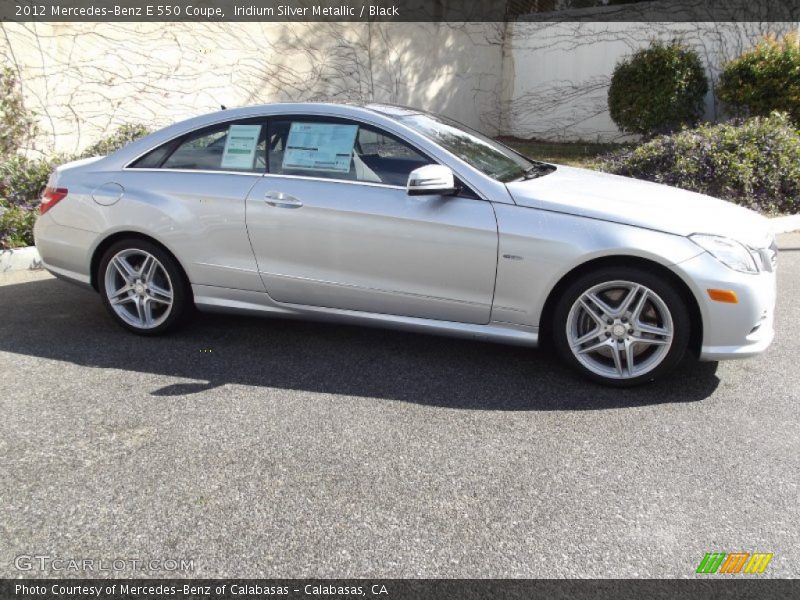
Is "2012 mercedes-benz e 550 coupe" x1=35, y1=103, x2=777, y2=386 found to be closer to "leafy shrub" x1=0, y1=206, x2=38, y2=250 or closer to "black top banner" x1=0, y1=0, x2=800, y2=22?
"leafy shrub" x1=0, y1=206, x2=38, y2=250

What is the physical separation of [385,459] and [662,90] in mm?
10833

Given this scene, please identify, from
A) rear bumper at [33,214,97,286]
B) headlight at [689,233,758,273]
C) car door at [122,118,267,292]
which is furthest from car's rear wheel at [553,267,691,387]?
rear bumper at [33,214,97,286]

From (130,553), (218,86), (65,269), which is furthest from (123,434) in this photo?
(218,86)

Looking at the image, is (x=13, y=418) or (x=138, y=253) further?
(x=138, y=253)

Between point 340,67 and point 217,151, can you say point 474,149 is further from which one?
point 340,67

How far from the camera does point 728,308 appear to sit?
3.72 meters

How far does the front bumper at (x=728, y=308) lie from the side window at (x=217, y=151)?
261 cm

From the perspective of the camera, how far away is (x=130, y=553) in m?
2.62

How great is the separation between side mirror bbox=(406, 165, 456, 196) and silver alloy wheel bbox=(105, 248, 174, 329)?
72.3 inches

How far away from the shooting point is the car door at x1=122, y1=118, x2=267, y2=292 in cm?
448

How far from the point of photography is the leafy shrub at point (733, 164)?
8.19 meters

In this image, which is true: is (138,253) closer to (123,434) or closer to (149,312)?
(149,312)

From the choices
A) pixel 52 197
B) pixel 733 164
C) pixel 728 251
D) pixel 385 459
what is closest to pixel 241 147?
pixel 52 197

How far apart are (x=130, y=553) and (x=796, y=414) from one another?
10.5 ft
